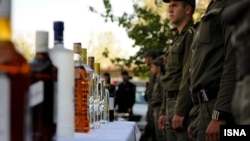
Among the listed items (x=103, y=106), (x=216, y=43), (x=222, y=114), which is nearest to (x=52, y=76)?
(x=222, y=114)

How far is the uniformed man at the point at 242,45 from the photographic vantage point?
152 centimetres

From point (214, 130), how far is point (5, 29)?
240 centimetres

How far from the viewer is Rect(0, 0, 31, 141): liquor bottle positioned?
1270 millimetres

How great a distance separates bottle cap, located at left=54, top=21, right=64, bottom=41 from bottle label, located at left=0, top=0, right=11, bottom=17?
2.41ft

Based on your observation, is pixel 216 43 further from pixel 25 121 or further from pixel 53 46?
pixel 25 121

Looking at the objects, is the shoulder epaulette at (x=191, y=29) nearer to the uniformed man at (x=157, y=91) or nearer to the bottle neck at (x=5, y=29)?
the bottle neck at (x=5, y=29)

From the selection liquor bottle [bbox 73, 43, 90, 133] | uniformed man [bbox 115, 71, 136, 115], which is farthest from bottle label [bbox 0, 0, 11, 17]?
uniformed man [bbox 115, 71, 136, 115]

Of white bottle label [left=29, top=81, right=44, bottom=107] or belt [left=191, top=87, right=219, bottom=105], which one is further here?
belt [left=191, top=87, right=219, bottom=105]

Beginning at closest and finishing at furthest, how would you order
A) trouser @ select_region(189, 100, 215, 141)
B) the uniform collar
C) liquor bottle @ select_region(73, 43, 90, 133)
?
1. liquor bottle @ select_region(73, 43, 90, 133)
2. trouser @ select_region(189, 100, 215, 141)
3. the uniform collar

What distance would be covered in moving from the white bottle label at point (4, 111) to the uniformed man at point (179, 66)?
11.7ft

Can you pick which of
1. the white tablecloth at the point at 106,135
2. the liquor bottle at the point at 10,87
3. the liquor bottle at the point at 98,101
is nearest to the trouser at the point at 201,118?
the white tablecloth at the point at 106,135

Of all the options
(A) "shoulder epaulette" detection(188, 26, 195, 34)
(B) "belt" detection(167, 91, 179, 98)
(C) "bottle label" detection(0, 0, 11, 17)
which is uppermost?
(A) "shoulder epaulette" detection(188, 26, 195, 34)

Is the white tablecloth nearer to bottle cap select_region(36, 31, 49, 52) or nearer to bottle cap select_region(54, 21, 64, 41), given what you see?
bottle cap select_region(54, 21, 64, 41)

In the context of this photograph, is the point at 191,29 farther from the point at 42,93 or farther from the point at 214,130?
the point at 42,93
